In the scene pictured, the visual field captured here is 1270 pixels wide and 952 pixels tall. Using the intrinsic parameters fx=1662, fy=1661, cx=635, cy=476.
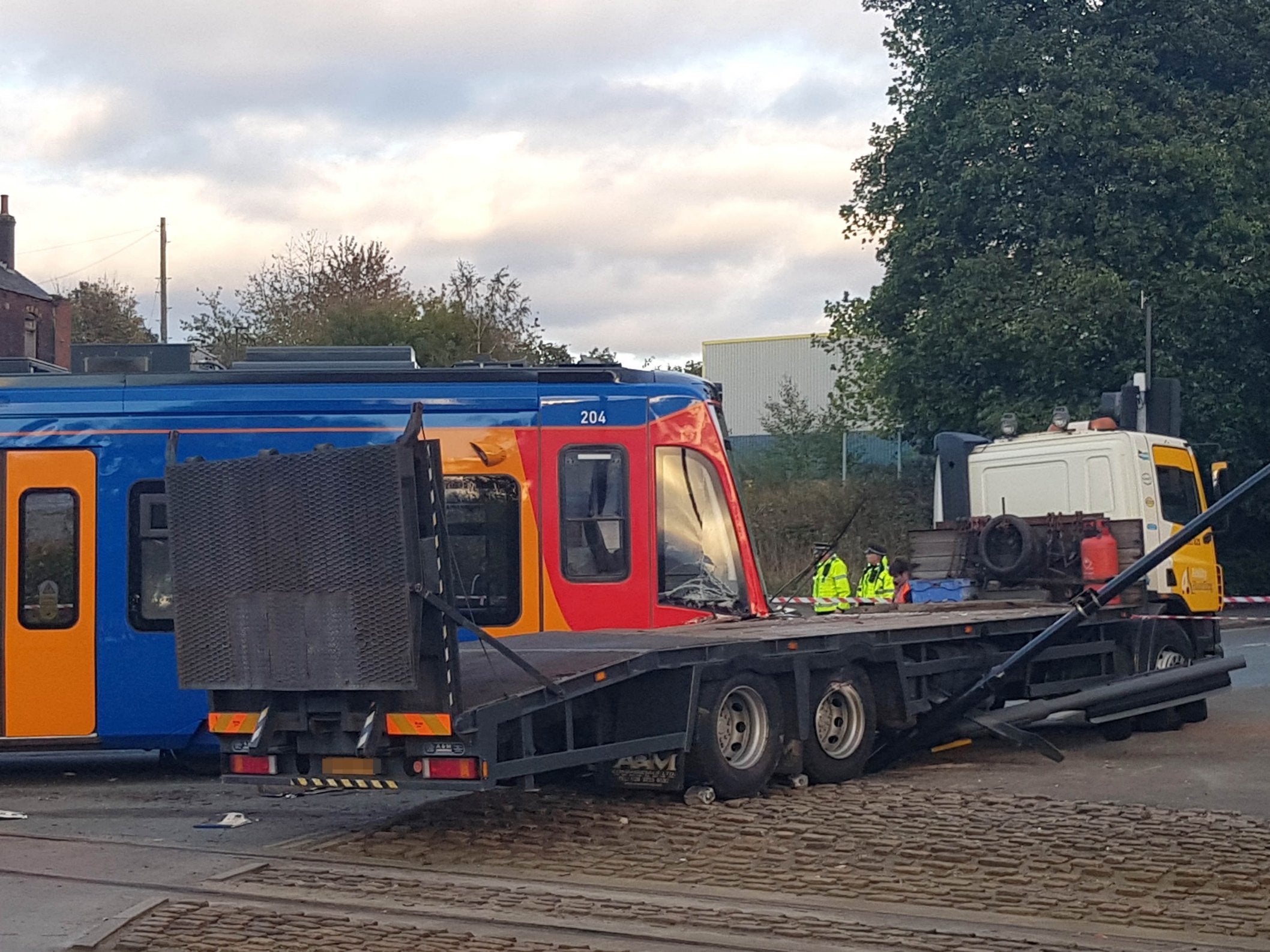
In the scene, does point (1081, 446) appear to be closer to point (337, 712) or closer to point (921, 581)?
point (921, 581)

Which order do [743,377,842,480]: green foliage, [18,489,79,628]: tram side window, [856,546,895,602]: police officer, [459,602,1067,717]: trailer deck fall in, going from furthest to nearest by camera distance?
[743,377,842,480]: green foliage < [856,546,895,602]: police officer < [18,489,79,628]: tram side window < [459,602,1067,717]: trailer deck

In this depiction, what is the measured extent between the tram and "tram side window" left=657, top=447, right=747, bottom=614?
0.01m

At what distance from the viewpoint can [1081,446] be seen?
15.4 meters

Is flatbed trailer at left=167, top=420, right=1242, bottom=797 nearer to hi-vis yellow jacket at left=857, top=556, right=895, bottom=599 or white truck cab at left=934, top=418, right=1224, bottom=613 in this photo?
white truck cab at left=934, top=418, right=1224, bottom=613

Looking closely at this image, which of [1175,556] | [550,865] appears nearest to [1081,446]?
[1175,556]

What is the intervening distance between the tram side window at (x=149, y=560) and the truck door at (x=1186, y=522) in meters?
8.74

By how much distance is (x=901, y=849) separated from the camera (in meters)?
8.88

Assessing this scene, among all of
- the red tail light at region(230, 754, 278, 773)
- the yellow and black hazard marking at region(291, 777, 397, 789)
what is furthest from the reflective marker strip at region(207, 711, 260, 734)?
the yellow and black hazard marking at region(291, 777, 397, 789)

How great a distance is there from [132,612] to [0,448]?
1636mm

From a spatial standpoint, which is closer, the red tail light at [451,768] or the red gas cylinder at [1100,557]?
the red tail light at [451,768]

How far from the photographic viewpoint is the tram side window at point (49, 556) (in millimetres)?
12688

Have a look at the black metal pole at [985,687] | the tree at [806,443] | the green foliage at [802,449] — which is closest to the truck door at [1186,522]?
the black metal pole at [985,687]

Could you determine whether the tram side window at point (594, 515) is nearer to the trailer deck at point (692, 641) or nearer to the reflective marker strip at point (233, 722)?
the trailer deck at point (692, 641)

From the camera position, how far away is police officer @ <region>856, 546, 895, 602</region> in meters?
20.5
